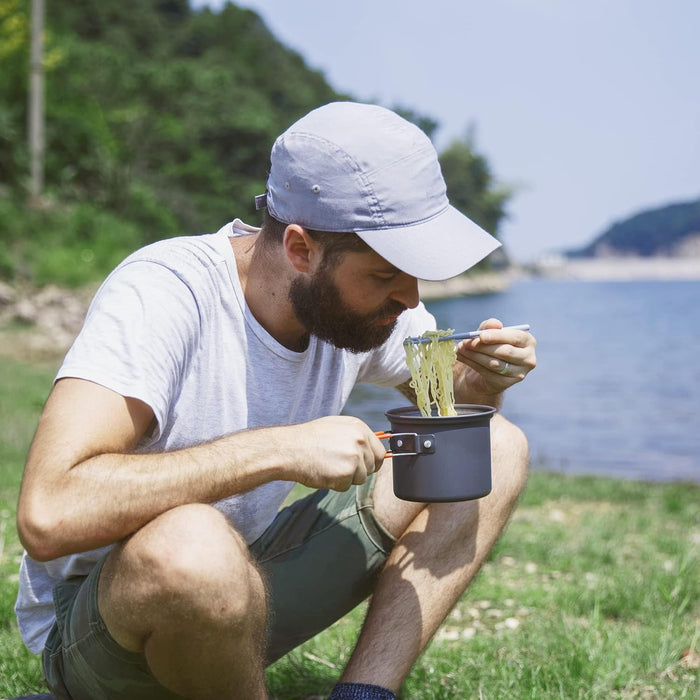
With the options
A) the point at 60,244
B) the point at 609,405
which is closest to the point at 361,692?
the point at 609,405

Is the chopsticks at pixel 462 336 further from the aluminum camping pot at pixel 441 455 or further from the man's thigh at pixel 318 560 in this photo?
the man's thigh at pixel 318 560

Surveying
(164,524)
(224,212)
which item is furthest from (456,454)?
(224,212)

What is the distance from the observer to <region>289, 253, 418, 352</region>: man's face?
242 centimetres

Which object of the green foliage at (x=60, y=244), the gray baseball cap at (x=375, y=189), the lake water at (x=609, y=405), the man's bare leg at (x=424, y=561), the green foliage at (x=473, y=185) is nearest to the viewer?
the gray baseball cap at (x=375, y=189)

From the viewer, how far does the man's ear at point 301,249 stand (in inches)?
95.5

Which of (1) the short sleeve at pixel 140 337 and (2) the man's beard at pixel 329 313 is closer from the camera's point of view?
(1) the short sleeve at pixel 140 337

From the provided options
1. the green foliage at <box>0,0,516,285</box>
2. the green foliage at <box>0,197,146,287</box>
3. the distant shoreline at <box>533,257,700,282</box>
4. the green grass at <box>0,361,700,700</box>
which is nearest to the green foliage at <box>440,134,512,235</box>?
the green foliage at <box>0,0,516,285</box>

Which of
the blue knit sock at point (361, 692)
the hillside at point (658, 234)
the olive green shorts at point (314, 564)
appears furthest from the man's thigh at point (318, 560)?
the hillside at point (658, 234)

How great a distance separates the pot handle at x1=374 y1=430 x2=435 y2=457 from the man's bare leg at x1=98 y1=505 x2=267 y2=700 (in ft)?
1.45

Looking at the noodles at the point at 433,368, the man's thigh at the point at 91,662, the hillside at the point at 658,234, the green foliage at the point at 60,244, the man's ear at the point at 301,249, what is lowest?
the hillside at the point at 658,234

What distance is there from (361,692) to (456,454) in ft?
2.20

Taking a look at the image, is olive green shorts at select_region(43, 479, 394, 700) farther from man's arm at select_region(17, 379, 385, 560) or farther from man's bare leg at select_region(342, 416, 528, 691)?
man's arm at select_region(17, 379, 385, 560)

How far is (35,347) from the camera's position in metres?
15.8

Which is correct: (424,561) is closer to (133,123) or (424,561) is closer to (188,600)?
(188,600)
